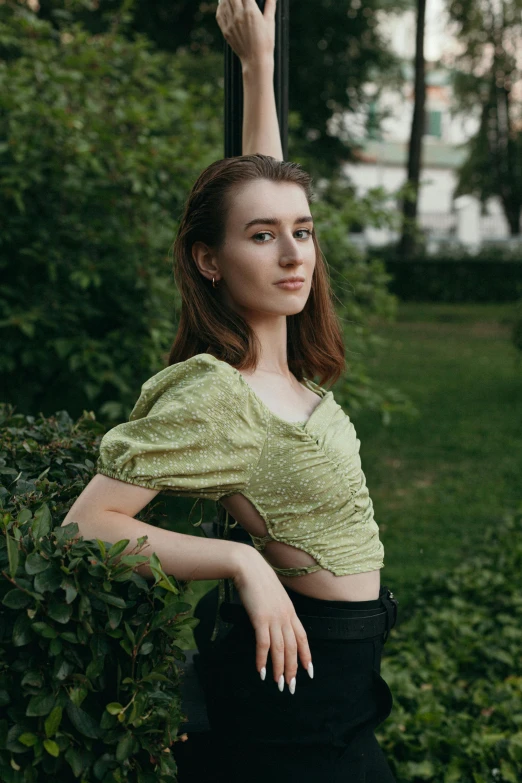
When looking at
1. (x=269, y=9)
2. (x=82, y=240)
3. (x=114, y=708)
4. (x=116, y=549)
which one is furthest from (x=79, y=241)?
(x=114, y=708)

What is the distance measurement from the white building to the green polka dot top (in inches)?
740

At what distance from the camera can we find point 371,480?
699 cm

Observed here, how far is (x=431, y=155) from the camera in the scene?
5128 cm

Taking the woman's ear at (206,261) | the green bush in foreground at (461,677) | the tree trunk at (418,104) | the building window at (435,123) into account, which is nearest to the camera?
the woman's ear at (206,261)

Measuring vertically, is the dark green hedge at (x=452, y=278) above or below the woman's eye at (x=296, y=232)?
below

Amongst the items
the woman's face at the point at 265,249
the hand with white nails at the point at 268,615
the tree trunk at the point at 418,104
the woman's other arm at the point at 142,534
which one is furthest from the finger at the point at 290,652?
the tree trunk at the point at 418,104

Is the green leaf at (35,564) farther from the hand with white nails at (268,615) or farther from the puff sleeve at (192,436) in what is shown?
the hand with white nails at (268,615)

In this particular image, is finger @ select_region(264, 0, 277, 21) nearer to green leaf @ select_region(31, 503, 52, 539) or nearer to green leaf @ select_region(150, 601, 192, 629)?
green leaf @ select_region(31, 503, 52, 539)

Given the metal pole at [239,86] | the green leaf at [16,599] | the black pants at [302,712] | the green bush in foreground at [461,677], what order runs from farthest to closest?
the green bush in foreground at [461,677] < the metal pole at [239,86] < the black pants at [302,712] < the green leaf at [16,599]

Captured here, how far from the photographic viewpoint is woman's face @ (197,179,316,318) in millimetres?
1969

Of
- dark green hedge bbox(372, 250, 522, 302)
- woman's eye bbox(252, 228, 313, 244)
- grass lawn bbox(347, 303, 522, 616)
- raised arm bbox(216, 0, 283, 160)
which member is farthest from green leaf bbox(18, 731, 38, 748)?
dark green hedge bbox(372, 250, 522, 302)

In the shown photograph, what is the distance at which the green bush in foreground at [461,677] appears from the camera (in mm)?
3213

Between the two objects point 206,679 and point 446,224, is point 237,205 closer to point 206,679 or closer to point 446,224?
point 206,679

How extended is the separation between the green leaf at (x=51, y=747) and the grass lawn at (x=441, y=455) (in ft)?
11.3
